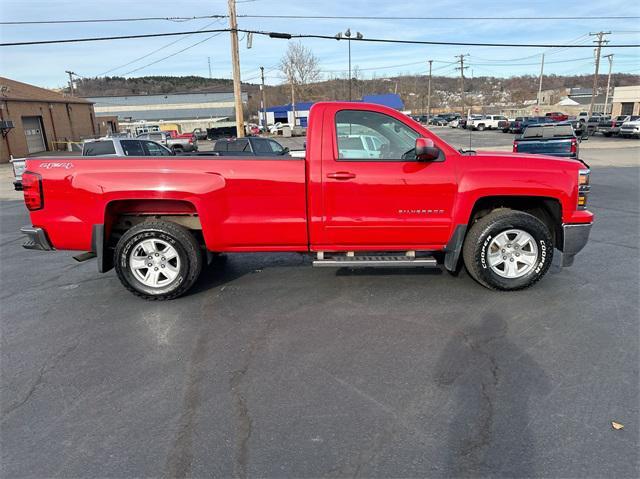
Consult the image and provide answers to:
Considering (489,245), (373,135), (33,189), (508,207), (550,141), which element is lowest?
(489,245)

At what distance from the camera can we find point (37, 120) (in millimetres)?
34938

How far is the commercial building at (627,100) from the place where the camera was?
5753 cm

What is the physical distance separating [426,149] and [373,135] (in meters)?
0.64

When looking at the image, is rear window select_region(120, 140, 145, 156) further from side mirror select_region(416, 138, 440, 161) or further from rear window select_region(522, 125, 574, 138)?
rear window select_region(522, 125, 574, 138)

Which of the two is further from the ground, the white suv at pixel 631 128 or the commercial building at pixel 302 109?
the commercial building at pixel 302 109

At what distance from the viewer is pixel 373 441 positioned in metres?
2.65

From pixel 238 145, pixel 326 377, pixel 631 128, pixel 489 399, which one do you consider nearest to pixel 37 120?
pixel 238 145

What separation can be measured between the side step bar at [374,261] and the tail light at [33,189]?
9.39 feet

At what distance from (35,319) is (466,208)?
449 centimetres

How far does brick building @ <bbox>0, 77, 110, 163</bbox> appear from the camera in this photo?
97.1 ft

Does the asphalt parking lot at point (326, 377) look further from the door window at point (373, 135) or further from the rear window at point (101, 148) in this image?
the rear window at point (101, 148)

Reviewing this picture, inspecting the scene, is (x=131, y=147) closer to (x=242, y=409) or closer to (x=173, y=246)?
(x=173, y=246)

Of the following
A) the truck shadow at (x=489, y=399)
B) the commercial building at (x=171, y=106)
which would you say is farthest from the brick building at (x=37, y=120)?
the commercial building at (x=171, y=106)

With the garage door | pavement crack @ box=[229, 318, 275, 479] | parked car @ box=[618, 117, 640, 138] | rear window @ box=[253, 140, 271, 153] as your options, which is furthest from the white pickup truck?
pavement crack @ box=[229, 318, 275, 479]
